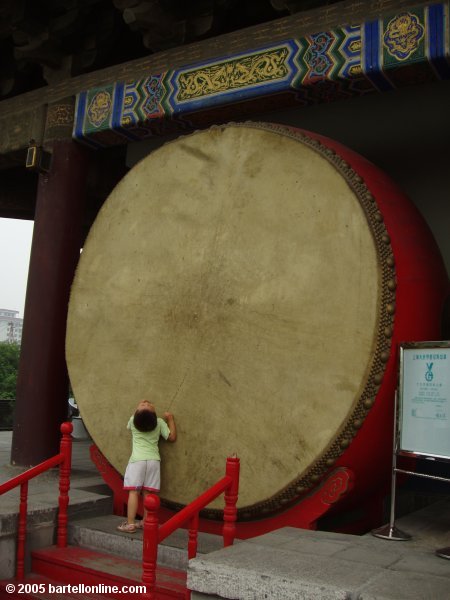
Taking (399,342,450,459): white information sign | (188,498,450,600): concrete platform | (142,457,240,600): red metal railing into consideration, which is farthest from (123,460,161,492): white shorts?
(399,342,450,459): white information sign

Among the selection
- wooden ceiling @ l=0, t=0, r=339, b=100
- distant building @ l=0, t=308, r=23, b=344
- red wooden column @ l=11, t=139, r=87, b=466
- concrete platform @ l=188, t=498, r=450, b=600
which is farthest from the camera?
distant building @ l=0, t=308, r=23, b=344

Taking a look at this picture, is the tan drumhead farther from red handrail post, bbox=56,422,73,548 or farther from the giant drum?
red handrail post, bbox=56,422,73,548

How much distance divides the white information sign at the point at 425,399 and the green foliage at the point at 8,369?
28186mm

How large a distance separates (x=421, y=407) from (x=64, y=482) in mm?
1622

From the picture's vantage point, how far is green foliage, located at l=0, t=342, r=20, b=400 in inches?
1152

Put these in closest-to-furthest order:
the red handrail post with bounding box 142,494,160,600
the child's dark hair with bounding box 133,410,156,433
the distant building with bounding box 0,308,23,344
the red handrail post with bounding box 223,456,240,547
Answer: the red handrail post with bounding box 142,494,160,600
the red handrail post with bounding box 223,456,240,547
the child's dark hair with bounding box 133,410,156,433
the distant building with bounding box 0,308,23,344

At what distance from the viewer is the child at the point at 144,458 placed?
295 centimetres

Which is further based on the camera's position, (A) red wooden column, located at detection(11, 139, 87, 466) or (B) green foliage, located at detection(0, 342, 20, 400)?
(B) green foliage, located at detection(0, 342, 20, 400)

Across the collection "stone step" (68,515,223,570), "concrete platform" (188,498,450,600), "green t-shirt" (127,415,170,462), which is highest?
"green t-shirt" (127,415,170,462)

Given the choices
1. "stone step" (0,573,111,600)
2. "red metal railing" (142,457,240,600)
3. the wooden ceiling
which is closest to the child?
"stone step" (0,573,111,600)

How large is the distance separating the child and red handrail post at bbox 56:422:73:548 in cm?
26

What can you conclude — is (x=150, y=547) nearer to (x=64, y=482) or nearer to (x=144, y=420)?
(x=144, y=420)

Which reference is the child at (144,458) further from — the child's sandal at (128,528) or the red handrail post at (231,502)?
the red handrail post at (231,502)

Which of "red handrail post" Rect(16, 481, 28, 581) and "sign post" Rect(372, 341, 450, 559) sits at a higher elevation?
"sign post" Rect(372, 341, 450, 559)
